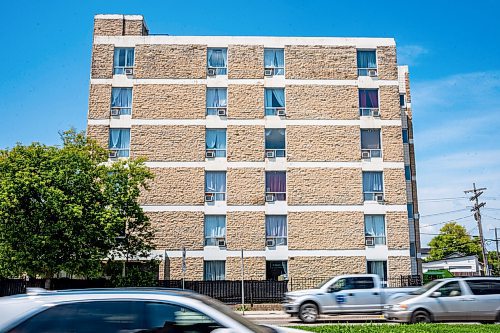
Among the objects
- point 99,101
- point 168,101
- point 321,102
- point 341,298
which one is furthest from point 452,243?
point 341,298

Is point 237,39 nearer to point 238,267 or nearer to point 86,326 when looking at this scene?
point 238,267

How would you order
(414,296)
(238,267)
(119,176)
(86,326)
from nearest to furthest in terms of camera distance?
(86,326) < (414,296) < (119,176) < (238,267)

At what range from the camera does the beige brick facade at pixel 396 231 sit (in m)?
33.2

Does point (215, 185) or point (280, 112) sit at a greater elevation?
point (280, 112)

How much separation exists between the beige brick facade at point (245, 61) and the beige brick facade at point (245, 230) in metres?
9.04

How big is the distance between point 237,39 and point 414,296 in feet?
76.1

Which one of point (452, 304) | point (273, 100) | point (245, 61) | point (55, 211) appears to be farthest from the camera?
point (245, 61)

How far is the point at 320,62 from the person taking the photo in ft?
116

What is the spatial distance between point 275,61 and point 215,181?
→ 350 inches

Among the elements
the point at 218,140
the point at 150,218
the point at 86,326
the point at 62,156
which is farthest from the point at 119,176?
the point at 86,326

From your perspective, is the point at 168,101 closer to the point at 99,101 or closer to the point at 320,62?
the point at 99,101

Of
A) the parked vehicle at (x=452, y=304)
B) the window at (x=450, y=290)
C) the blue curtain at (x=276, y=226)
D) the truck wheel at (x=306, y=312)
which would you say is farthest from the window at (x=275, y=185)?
the window at (x=450, y=290)

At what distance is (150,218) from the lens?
32688 mm

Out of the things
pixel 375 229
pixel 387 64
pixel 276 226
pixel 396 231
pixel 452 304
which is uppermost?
pixel 387 64
